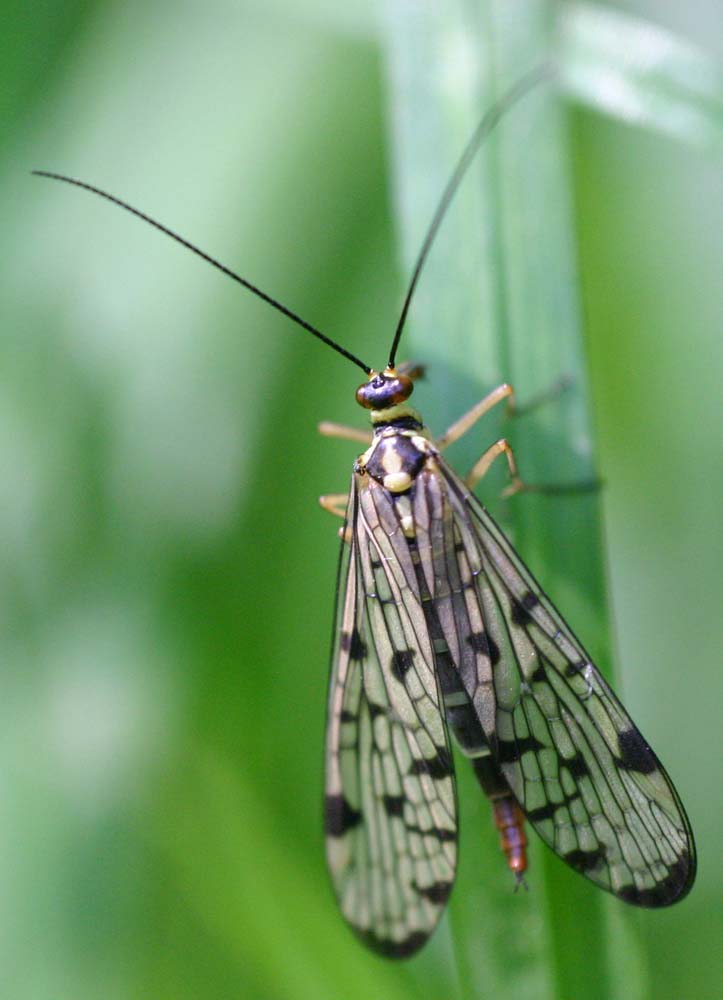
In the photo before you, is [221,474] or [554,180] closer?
[554,180]

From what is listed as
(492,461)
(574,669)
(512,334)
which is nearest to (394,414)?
(492,461)

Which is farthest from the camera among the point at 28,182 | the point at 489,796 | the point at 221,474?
the point at 28,182

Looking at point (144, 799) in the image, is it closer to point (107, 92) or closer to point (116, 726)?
point (116, 726)

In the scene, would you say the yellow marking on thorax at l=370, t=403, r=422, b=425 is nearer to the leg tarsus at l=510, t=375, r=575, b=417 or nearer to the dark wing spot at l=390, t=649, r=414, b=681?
the leg tarsus at l=510, t=375, r=575, b=417

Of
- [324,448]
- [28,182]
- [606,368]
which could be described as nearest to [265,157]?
[28,182]

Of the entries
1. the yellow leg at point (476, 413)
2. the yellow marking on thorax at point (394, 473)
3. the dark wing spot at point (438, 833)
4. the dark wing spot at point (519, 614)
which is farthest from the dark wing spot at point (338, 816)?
the yellow leg at point (476, 413)

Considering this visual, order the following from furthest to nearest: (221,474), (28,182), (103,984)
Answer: (28,182)
(221,474)
(103,984)

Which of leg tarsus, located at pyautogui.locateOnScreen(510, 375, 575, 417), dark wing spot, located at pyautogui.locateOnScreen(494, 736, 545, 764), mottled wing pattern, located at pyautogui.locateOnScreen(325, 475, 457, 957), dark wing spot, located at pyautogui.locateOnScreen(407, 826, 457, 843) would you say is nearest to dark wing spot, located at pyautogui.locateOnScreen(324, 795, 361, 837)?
mottled wing pattern, located at pyautogui.locateOnScreen(325, 475, 457, 957)
